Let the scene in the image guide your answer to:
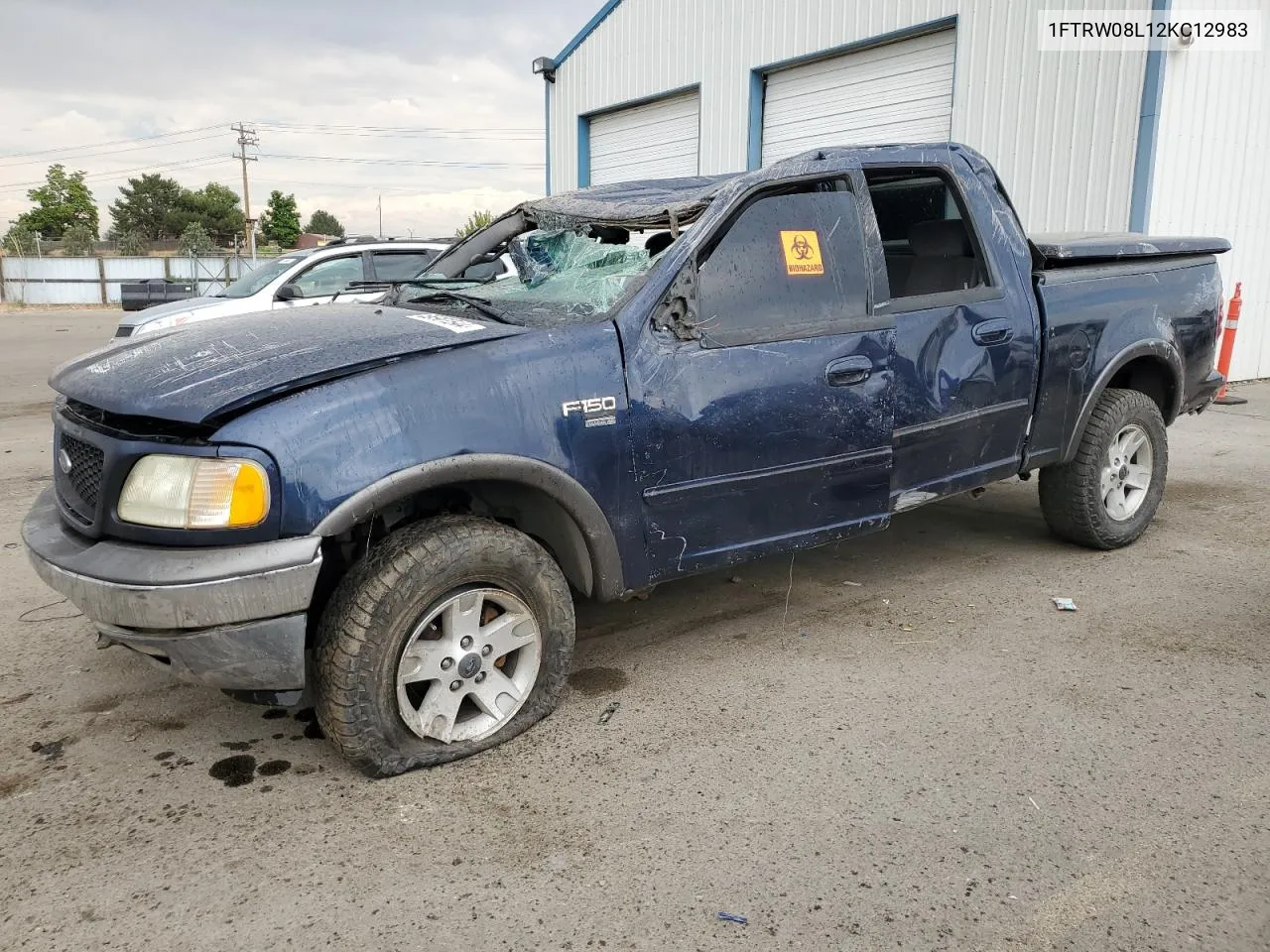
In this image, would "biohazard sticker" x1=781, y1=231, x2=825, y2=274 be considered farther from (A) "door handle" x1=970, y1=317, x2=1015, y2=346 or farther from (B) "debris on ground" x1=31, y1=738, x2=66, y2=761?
(B) "debris on ground" x1=31, y1=738, x2=66, y2=761

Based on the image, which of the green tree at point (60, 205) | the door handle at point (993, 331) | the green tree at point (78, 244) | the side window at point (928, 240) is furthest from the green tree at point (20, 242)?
the door handle at point (993, 331)

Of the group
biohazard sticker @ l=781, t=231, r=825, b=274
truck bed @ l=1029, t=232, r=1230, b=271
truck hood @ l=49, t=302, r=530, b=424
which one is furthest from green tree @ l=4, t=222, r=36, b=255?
biohazard sticker @ l=781, t=231, r=825, b=274

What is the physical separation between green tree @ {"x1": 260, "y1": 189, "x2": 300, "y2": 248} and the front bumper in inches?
3542

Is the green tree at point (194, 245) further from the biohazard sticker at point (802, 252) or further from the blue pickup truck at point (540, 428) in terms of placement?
the biohazard sticker at point (802, 252)

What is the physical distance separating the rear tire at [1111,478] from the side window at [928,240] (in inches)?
43.3

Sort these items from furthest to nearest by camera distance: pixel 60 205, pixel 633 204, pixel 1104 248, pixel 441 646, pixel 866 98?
pixel 60 205 → pixel 866 98 → pixel 1104 248 → pixel 633 204 → pixel 441 646

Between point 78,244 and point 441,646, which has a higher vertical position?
point 78,244

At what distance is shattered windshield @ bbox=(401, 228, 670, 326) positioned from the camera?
11.1 feet

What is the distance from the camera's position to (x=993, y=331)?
4148 millimetres

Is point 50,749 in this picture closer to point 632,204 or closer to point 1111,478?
point 632,204

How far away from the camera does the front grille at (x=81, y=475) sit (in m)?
2.80

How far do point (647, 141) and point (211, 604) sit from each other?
15.3m

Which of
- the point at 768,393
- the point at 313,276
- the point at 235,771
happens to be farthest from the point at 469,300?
the point at 313,276

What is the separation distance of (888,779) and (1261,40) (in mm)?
11443
